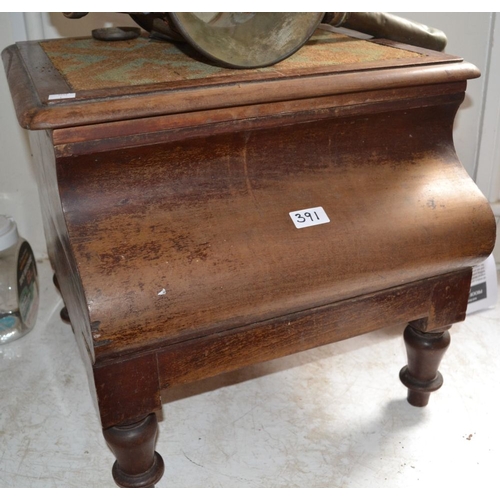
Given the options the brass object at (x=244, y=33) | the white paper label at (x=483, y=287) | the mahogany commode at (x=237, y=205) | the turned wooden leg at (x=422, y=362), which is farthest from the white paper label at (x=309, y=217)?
the white paper label at (x=483, y=287)

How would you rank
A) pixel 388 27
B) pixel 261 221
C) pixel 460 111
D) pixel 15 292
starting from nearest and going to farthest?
pixel 261 221, pixel 388 27, pixel 15 292, pixel 460 111

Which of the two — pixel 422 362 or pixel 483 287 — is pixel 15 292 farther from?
pixel 483 287

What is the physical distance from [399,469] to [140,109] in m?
0.86

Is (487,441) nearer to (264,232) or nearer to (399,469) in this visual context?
(399,469)

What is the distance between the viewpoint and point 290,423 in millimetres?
1405

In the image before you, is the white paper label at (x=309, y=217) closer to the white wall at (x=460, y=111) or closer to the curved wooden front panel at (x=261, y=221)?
the curved wooden front panel at (x=261, y=221)

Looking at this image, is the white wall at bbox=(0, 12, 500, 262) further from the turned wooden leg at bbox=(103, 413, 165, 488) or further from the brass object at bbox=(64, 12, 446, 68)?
the turned wooden leg at bbox=(103, 413, 165, 488)

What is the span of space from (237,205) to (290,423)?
59 centimetres

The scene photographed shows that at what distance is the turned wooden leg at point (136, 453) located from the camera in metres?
1.06

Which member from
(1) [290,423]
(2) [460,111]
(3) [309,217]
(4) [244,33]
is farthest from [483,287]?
(4) [244,33]

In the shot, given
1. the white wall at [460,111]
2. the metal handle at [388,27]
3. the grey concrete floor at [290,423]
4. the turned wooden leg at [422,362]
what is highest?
the metal handle at [388,27]

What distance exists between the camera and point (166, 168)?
100cm

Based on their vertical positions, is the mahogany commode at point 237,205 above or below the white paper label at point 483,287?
above

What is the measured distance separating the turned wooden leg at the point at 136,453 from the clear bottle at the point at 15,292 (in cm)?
69
